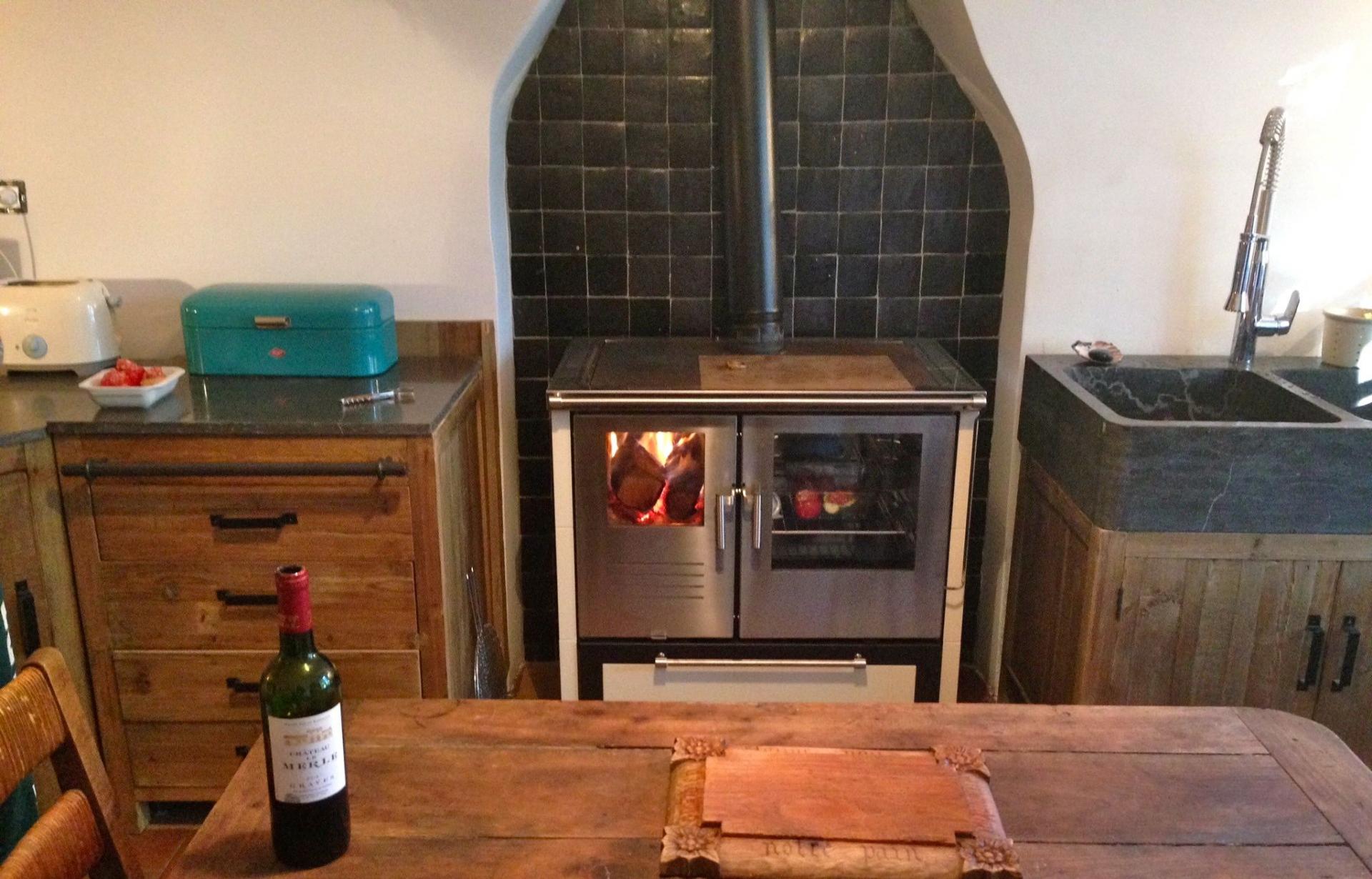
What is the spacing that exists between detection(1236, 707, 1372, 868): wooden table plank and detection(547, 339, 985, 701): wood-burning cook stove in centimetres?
104

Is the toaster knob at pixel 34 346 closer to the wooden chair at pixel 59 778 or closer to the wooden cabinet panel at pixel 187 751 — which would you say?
the wooden cabinet panel at pixel 187 751

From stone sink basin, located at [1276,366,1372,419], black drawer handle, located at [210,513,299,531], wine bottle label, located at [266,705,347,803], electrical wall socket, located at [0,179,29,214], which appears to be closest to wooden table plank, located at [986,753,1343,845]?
wine bottle label, located at [266,705,347,803]

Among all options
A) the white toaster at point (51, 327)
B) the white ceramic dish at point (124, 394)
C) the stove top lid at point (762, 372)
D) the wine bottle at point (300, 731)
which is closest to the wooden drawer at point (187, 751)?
the white ceramic dish at point (124, 394)

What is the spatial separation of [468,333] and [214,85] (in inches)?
30.7

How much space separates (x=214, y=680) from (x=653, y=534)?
94 centimetres

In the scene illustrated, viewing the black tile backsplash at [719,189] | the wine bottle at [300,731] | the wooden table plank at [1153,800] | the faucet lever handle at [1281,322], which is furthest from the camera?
the black tile backsplash at [719,189]

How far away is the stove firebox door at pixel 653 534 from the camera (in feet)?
7.45

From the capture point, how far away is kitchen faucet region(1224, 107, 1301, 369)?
227cm

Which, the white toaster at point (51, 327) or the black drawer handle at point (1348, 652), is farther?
the white toaster at point (51, 327)

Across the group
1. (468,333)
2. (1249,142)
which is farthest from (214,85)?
(1249,142)

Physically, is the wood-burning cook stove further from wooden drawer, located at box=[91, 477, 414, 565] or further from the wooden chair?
the wooden chair

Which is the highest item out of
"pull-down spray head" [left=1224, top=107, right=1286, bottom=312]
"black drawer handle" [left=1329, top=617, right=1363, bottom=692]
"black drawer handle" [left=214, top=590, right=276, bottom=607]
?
"pull-down spray head" [left=1224, top=107, right=1286, bottom=312]

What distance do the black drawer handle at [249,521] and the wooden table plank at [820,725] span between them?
843 millimetres

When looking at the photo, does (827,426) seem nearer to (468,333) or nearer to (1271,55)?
(468,333)
